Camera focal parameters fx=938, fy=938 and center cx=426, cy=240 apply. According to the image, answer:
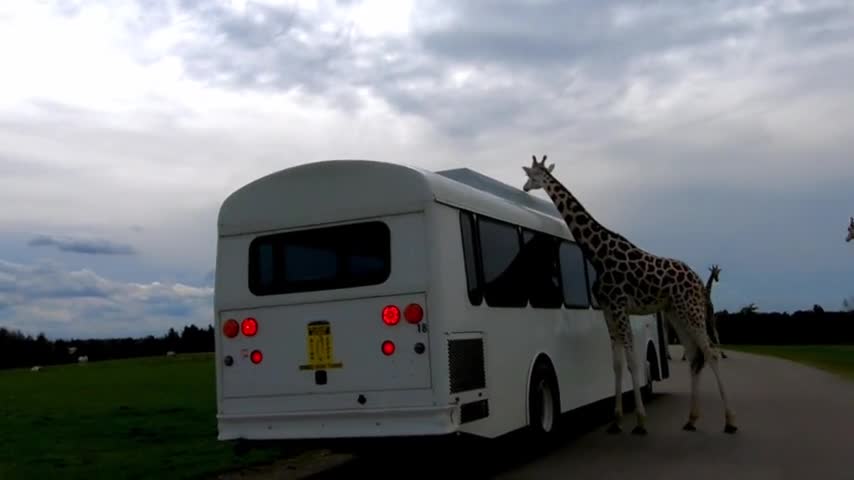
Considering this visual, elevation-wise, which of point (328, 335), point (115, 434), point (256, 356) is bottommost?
point (115, 434)

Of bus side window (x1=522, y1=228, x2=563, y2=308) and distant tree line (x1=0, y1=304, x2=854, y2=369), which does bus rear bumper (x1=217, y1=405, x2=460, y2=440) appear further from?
distant tree line (x1=0, y1=304, x2=854, y2=369)

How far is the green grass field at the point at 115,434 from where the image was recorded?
11.2 meters

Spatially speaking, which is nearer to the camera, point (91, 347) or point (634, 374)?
point (634, 374)

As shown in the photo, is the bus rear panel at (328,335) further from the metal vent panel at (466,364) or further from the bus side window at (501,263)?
the bus side window at (501,263)

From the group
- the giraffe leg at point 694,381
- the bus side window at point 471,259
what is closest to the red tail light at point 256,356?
the bus side window at point 471,259

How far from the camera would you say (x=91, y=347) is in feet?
A: 190

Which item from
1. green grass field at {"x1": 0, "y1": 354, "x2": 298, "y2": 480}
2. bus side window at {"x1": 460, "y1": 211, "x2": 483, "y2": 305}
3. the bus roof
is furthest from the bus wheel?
green grass field at {"x1": 0, "y1": 354, "x2": 298, "y2": 480}

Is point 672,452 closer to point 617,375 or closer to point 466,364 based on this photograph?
point 617,375

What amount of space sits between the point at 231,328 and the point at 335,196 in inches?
70.4

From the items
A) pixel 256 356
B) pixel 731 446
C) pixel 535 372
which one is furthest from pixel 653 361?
pixel 256 356

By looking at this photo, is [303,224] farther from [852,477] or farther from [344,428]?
[852,477]

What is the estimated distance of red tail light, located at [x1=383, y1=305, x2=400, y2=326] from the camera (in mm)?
8969

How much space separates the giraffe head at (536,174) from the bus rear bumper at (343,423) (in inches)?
228

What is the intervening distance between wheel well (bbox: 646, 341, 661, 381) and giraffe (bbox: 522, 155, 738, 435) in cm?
354
